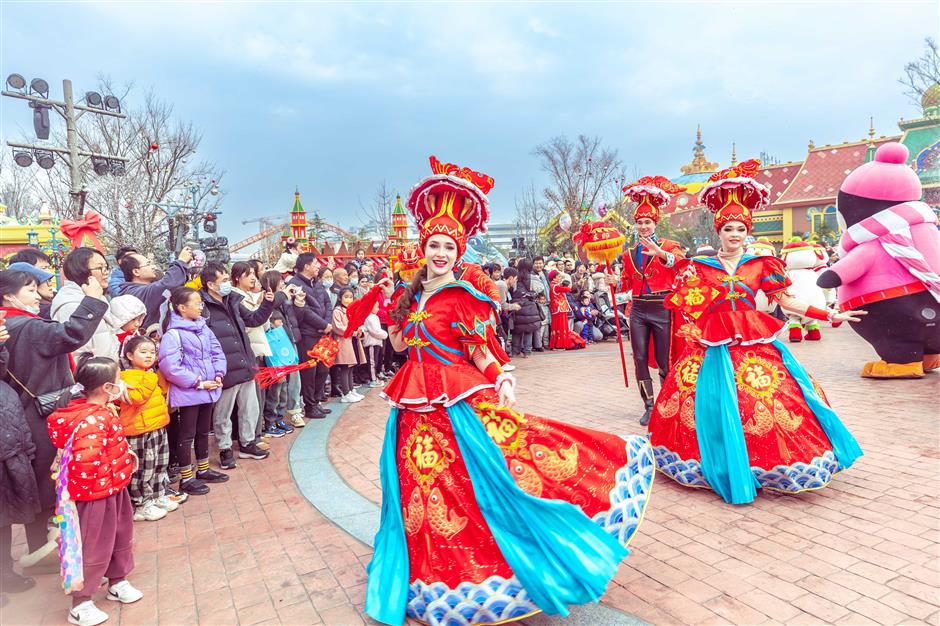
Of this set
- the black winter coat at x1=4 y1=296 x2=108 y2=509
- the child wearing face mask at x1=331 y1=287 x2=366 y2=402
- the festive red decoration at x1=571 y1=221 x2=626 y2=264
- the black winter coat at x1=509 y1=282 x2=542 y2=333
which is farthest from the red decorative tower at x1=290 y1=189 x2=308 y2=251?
the black winter coat at x1=4 y1=296 x2=108 y2=509

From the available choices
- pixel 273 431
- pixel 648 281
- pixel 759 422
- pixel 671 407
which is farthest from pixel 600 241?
pixel 273 431

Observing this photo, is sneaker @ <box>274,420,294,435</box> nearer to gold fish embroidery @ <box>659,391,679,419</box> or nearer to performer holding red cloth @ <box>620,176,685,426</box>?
performer holding red cloth @ <box>620,176,685,426</box>

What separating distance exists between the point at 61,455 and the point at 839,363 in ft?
33.2

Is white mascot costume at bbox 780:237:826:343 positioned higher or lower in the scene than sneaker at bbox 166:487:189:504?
higher

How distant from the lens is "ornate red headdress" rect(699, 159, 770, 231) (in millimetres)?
4570

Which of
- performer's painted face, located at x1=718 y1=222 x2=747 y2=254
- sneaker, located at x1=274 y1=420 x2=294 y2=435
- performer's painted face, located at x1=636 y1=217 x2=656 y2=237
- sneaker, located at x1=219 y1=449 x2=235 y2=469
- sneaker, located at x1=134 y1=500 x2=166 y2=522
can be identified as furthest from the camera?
sneaker, located at x1=274 y1=420 x2=294 y2=435

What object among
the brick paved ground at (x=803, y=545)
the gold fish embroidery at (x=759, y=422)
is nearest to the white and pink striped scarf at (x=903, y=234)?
the brick paved ground at (x=803, y=545)

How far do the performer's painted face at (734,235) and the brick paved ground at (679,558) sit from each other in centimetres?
188

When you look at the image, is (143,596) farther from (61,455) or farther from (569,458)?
(569,458)

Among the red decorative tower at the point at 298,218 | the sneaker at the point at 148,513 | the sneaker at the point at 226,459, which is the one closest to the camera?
the sneaker at the point at 148,513

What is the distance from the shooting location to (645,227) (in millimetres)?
5625

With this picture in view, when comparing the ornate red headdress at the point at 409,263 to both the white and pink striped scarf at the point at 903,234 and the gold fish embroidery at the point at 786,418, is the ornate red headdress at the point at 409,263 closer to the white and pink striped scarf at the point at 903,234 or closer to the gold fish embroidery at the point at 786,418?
the gold fish embroidery at the point at 786,418

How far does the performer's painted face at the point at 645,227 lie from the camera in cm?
561

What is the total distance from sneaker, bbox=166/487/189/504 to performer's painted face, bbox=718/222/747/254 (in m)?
4.71
